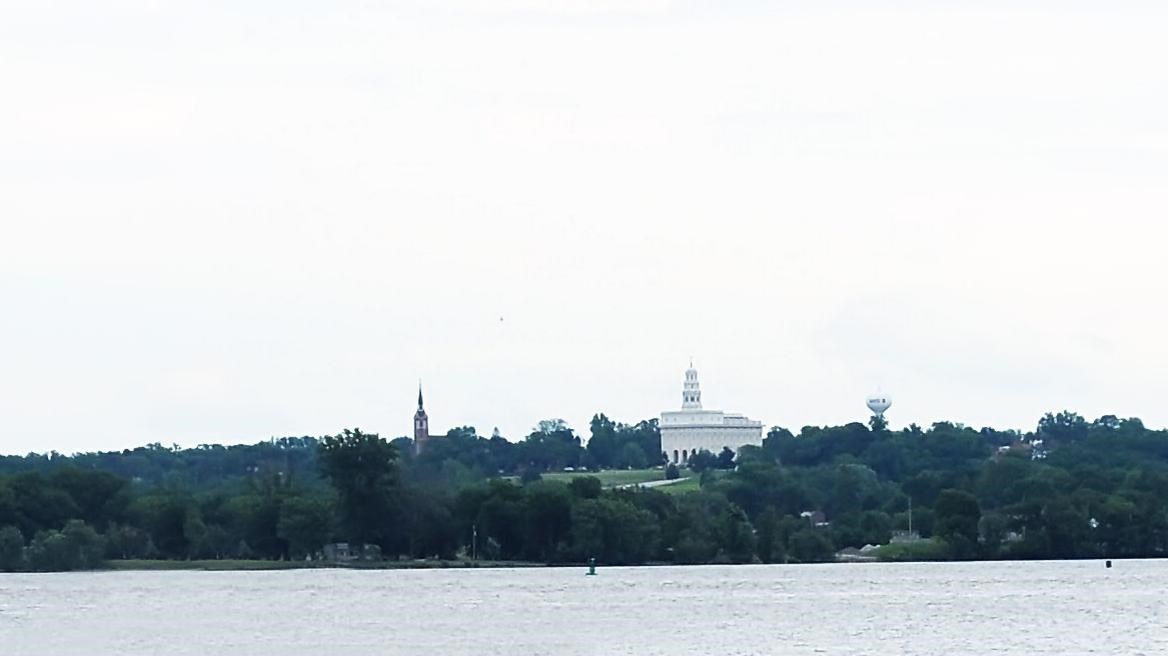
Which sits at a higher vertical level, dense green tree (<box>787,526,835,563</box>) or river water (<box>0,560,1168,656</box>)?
dense green tree (<box>787,526,835,563</box>)

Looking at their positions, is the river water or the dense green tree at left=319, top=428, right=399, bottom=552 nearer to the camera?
the river water

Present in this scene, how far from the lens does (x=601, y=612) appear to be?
3575 inches

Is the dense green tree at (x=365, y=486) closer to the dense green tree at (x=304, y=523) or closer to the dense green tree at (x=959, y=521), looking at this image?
the dense green tree at (x=304, y=523)

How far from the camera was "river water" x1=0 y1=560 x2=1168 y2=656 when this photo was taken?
244ft

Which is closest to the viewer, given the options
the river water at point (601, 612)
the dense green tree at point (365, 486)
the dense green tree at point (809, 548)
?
the river water at point (601, 612)

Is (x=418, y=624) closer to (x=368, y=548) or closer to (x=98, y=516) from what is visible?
(x=368, y=548)

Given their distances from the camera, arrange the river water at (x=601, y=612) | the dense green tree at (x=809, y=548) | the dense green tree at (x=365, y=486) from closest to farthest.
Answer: the river water at (x=601, y=612)
the dense green tree at (x=365, y=486)
the dense green tree at (x=809, y=548)

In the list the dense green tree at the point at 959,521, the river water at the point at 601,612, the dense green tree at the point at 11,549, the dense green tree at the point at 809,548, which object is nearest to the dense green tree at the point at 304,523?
the river water at the point at 601,612

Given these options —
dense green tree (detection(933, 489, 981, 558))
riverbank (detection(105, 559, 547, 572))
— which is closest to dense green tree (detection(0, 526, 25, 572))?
riverbank (detection(105, 559, 547, 572))

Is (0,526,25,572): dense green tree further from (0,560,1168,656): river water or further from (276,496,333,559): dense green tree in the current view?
(276,496,333,559): dense green tree

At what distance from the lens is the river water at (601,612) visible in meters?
74.4

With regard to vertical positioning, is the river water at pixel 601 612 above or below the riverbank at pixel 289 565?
below

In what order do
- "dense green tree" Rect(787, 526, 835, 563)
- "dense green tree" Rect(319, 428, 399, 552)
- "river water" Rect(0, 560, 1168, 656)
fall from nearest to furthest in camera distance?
"river water" Rect(0, 560, 1168, 656) → "dense green tree" Rect(319, 428, 399, 552) → "dense green tree" Rect(787, 526, 835, 563)

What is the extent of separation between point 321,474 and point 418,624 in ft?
182
